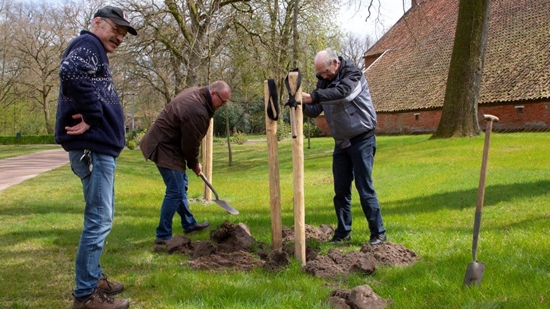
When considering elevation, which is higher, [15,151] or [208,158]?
[208,158]

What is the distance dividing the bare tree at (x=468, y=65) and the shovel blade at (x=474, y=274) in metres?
14.7

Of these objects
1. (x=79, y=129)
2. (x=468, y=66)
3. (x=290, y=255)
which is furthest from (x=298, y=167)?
(x=468, y=66)

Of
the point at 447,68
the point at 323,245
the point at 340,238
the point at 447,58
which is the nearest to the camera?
the point at 323,245

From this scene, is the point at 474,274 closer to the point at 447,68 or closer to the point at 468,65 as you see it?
the point at 468,65

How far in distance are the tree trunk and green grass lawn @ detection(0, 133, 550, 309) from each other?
524 cm

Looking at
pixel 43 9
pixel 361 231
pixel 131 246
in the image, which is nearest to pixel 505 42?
pixel 361 231

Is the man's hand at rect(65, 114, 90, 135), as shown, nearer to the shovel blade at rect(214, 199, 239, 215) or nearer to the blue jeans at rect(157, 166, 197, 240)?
the blue jeans at rect(157, 166, 197, 240)

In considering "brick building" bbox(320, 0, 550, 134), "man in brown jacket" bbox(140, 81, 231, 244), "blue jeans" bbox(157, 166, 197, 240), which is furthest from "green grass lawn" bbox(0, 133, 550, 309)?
"brick building" bbox(320, 0, 550, 134)

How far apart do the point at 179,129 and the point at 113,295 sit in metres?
2.40

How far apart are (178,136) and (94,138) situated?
8.00ft

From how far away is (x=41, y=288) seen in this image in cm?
443

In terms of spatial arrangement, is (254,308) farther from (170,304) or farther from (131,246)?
(131,246)

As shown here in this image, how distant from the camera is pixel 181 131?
5910 millimetres

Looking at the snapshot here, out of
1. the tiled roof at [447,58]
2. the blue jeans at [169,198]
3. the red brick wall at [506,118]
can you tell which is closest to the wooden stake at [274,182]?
the blue jeans at [169,198]
